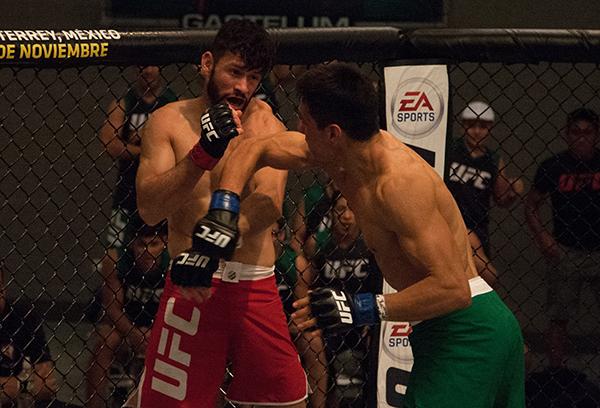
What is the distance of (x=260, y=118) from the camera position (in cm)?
356

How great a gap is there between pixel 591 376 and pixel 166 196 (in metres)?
3.21

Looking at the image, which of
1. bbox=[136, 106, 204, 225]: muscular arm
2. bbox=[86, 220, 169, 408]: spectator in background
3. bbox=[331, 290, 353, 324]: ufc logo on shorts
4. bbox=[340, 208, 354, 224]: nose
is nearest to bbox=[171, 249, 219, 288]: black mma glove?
bbox=[136, 106, 204, 225]: muscular arm

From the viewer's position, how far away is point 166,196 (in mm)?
3285

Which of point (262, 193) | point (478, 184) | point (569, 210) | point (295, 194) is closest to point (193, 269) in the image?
point (262, 193)

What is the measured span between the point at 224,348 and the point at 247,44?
0.86 m

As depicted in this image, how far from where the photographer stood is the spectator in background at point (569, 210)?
15.9 feet

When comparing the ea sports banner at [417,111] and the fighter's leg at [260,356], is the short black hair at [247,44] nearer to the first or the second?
the ea sports banner at [417,111]

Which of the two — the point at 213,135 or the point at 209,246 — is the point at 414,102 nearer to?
the point at 213,135

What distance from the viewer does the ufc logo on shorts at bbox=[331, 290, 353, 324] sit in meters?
2.98

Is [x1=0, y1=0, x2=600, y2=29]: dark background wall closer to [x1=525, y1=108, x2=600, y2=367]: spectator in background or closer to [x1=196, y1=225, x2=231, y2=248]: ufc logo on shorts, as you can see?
[x1=525, y1=108, x2=600, y2=367]: spectator in background

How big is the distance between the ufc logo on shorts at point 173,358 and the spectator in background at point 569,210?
1850 millimetres

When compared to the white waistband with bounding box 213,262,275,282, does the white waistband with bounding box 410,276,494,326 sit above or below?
above

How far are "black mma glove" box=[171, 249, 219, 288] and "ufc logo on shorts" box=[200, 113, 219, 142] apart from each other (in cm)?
31

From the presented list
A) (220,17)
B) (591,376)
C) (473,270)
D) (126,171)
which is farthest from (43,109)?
(473,270)
